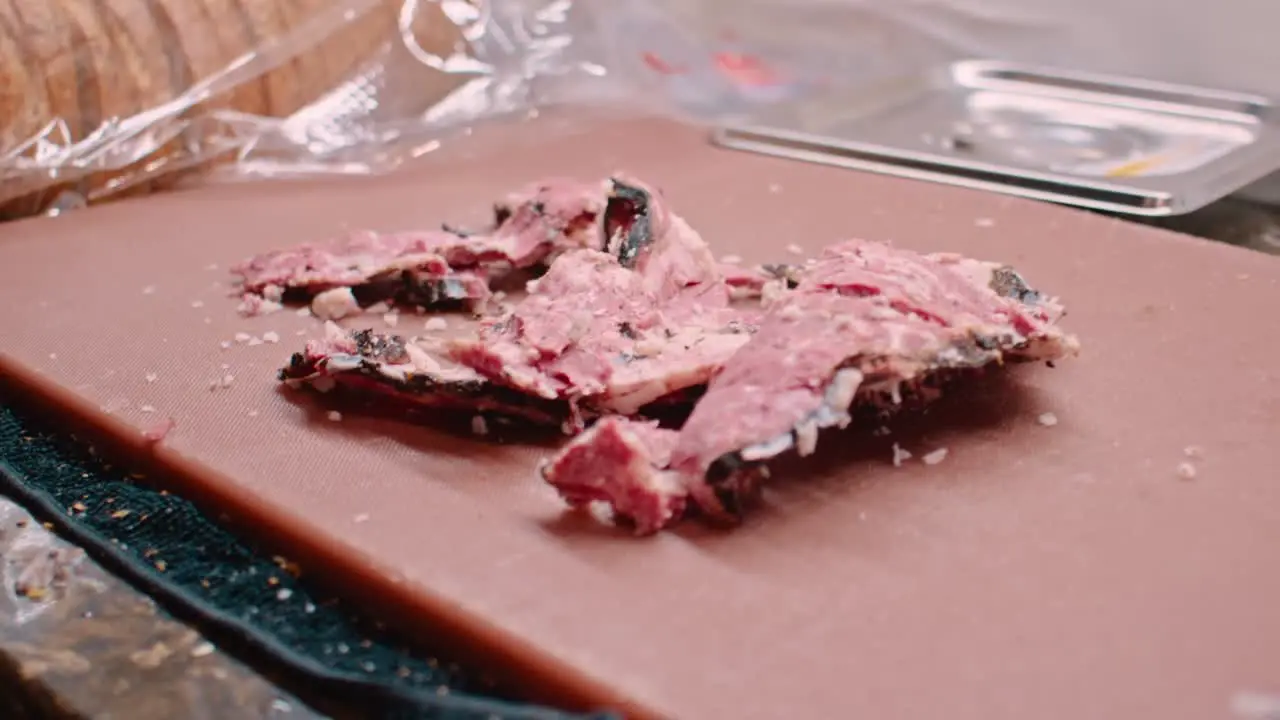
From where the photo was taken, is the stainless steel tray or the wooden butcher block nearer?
the wooden butcher block

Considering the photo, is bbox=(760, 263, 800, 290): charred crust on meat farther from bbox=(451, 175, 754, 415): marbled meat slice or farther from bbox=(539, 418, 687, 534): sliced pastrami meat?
bbox=(539, 418, 687, 534): sliced pastrami meat

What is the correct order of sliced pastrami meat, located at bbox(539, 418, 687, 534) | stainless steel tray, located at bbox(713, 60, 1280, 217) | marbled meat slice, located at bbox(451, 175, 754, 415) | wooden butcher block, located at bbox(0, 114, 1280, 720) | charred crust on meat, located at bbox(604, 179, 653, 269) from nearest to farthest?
wooden butcher block, located at bbox(0, 114, 1280, 720)
sliced pastrami meat, located at bbox(539, 418, 687, 534)
marbled meat slice, located at bbox(451, 175, 754, 415)
charred crust on meat, located at bbox(604, 179, 653, 269)
stainless steel tray, located at bbox(713, 60, 1280, 217)

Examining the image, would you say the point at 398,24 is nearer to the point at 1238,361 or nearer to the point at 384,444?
the point at 384,444

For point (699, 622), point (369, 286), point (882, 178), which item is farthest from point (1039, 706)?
point (882, 178)

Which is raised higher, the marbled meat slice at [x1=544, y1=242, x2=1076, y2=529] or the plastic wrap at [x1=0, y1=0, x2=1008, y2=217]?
the marbled meat slice at [x1=544, y1=242, x2=1076, y2=529]

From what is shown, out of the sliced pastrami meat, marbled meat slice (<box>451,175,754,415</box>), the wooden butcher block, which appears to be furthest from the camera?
marbled meat slice (<box>451,175,754,415</box>)

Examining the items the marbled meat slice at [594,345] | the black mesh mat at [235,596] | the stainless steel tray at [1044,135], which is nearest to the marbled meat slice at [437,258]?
the marbled meat slice at [594,345]

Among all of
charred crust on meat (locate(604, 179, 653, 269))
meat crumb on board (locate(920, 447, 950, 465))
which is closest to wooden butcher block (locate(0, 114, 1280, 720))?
meat crumb on board (locate(920, 447, 950, 465))

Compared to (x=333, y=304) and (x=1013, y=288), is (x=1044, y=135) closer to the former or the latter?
(x=1013, y=288)

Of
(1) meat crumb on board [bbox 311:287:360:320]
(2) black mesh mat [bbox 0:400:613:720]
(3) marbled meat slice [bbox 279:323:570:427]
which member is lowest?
(1) meat crumb on board [bbox 311:287:360:320]
